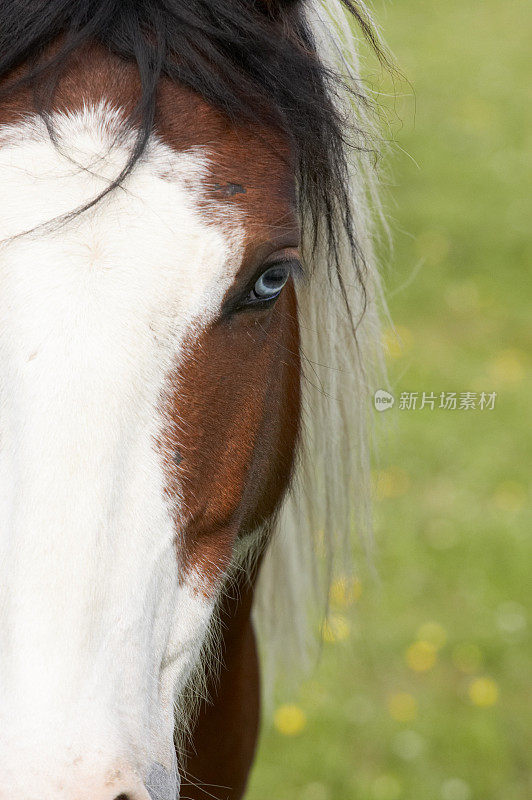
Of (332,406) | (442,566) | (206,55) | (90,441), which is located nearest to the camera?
(90,441)

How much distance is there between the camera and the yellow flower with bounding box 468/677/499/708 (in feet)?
12.9

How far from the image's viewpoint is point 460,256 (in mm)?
7660

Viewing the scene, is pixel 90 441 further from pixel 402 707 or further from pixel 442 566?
pixel 442 566

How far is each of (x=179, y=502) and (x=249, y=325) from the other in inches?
13.3

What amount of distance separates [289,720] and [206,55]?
3.06m

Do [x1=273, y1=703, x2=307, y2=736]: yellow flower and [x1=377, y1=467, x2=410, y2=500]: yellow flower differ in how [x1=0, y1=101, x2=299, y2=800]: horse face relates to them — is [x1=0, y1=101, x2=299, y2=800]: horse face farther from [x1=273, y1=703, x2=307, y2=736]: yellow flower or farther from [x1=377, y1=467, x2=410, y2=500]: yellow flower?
[x1=377, y1=467, x2=410, y2=500]: yellow flower

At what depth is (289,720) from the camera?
3.87 metres

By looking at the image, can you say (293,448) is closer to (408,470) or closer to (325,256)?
(325,256)

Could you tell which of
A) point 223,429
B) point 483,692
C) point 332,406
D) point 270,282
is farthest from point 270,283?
point 483,692

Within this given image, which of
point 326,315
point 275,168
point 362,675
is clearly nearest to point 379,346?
point 326,315

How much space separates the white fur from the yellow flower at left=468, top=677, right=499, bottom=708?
9.42 feet

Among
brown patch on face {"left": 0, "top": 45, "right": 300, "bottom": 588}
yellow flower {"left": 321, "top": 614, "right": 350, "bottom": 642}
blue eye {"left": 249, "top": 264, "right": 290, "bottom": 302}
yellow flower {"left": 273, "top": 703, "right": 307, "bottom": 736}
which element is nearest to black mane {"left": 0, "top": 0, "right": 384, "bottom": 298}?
brown patch on face {"left": 0, "top": 45, "right": 300, "bottom": 588}

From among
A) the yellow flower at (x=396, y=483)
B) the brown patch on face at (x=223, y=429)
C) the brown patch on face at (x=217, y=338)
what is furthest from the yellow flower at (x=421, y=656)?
→ the brown patch on face at (x=217, y=338)

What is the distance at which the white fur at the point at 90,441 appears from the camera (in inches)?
45.8
